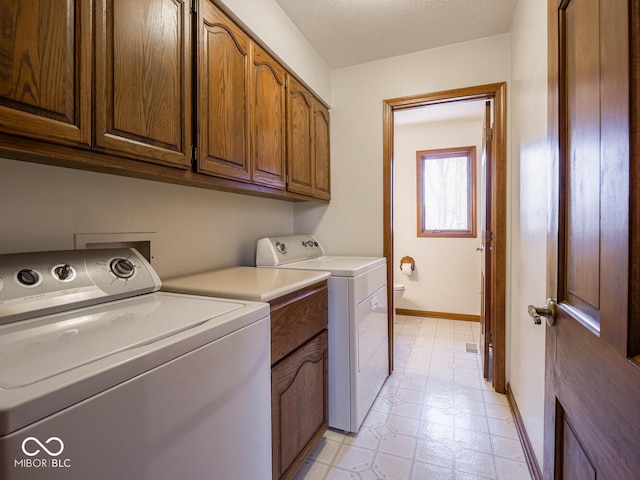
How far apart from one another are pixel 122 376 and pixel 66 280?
1.88ft

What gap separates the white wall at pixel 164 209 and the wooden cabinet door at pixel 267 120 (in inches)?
4.7

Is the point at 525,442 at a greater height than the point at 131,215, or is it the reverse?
the point at 131,215

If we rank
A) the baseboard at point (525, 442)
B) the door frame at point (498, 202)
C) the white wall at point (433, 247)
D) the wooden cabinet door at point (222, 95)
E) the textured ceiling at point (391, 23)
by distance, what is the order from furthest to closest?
the white wall at point (433, 247)
the door frame at point (498, 202)
the textured ceiling at point (391, 23)
the baseboard at point (525, 442)
the wooden cabinet door at point (222, 95)

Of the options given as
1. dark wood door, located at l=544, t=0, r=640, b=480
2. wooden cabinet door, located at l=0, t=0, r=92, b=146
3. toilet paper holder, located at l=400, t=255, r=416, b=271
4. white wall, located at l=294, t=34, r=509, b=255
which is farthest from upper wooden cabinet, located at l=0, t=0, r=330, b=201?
toilet paper holder, located at l=400, t=255, r=416, b=271

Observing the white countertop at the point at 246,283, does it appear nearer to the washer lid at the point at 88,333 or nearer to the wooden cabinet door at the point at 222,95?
the washer lid at the point at 88,333

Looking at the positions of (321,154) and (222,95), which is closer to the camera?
(222,95)

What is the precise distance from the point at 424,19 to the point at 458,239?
7.98 ft

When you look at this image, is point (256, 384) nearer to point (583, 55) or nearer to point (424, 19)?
point (583, 55)

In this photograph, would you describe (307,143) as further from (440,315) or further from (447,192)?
(440,315)

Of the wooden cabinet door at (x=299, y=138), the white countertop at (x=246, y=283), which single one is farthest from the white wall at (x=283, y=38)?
the white countertop at (x=246, y=283)

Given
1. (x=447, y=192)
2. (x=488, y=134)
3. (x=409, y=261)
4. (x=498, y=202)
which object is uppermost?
(x=488, y=134)

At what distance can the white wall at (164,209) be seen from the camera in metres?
0.97

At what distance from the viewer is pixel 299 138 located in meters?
2.02

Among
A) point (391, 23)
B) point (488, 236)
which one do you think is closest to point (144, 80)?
point (391, 23)
